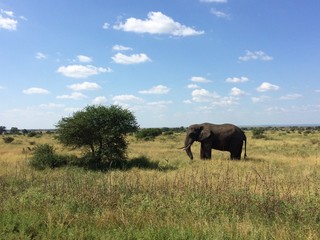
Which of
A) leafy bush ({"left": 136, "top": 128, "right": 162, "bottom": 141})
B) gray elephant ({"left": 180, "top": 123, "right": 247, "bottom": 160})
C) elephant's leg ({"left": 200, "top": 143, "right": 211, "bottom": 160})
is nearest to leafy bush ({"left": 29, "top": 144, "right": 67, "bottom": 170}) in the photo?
gray elephant ({"left": 180, "top": 123, "right": 247, "bottom": 160})

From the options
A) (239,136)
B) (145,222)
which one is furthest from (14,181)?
(239,136)

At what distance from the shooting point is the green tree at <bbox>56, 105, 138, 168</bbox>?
2205cm

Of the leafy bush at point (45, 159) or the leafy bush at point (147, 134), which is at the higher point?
the leafy bush at point (147, 134)

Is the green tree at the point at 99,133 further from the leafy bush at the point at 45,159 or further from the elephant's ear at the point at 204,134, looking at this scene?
the elephant's ear at the point at 204,134

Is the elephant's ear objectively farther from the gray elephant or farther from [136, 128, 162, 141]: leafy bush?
[136, 128, 162, 141]: leafy bush

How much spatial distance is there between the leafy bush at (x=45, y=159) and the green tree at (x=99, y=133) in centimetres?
114

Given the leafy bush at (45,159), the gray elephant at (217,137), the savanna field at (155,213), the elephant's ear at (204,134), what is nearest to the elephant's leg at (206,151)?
the gray elephant at (217,137)

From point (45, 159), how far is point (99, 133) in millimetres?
3193

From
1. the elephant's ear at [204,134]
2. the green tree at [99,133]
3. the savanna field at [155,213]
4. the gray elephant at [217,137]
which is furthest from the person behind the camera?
the gray elephant at [217,137]

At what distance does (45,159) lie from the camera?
823 inches

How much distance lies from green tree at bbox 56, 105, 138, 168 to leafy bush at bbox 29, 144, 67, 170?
45.1 inches

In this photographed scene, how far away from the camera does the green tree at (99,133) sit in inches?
868

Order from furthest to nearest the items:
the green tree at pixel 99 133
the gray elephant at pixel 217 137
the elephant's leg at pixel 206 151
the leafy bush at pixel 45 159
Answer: the gray elephant at pixel 217 137, the elephant's leg at pixel 206 151, the green tree at pixel 99 133, the leafy bush at pixel 45 159

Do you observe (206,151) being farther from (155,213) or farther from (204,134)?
(155,213)
